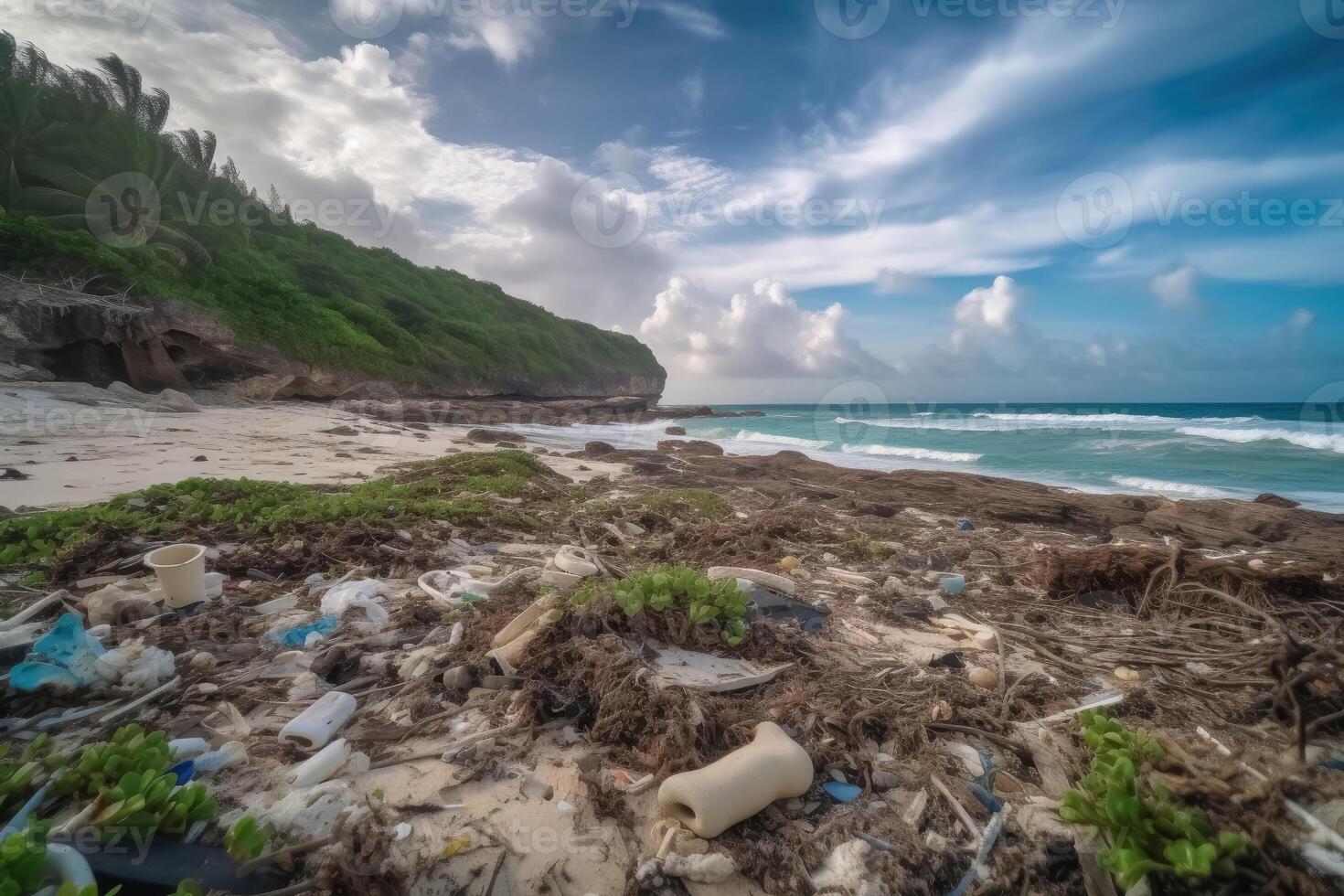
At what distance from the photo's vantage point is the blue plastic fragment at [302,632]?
3330mm

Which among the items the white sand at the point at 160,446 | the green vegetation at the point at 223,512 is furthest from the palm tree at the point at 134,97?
the green vegetation at the point at 223,512

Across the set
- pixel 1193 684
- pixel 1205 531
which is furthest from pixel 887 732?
pixel 1205 531

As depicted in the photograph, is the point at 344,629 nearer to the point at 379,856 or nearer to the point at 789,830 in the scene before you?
the point at 379,856

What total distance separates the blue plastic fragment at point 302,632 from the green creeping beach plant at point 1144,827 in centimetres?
399

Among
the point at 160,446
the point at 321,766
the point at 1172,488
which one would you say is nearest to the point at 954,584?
the point at 321,766

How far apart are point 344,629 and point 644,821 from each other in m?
2.56

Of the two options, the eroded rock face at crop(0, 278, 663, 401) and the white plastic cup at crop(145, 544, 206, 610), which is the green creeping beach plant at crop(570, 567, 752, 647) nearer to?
the white plastic cup at crop(145, 544, 206, 610)

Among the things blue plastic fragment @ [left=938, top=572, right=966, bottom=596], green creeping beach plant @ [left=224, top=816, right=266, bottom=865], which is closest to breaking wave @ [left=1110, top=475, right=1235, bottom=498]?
blue plastic fragment @ [left=938, top=572, right=966, bottom=596]

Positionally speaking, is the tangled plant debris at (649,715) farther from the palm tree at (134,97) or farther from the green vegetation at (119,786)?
the palm tree at (134,97)

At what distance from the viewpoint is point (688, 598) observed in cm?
341

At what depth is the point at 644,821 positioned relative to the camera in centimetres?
205

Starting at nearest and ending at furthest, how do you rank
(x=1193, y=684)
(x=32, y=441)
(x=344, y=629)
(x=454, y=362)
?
(x=1193, y=684), (x=344, y=629), (x=32, y=441), (x=454, y=362)

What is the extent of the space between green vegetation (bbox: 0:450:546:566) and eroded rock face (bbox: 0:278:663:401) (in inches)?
584

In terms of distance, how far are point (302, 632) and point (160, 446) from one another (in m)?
9.73
